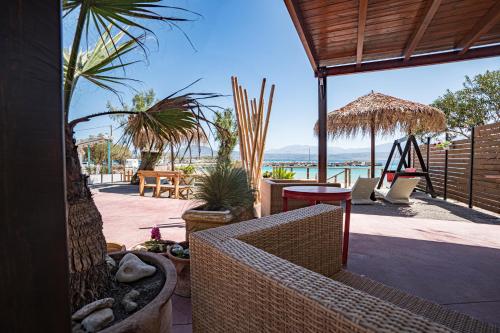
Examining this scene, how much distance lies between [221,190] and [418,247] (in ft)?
7.14

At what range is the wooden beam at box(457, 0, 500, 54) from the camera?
8.99ft

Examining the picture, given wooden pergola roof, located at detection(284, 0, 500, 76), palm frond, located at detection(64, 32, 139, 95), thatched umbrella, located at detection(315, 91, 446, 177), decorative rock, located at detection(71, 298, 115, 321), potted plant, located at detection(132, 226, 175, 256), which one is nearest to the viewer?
decorative rock, located at detection(71, 298, 115, 321)

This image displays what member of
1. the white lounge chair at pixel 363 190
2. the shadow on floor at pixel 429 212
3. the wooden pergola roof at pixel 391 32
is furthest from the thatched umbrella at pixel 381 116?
the wooden pergola roof at pixel 391 32

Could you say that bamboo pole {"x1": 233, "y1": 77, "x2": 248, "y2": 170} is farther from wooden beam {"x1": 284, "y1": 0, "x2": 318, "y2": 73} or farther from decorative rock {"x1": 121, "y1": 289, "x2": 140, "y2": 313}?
decorative rock {"x1": 121, "y1": 289, "x2": 140, "y2": 313}

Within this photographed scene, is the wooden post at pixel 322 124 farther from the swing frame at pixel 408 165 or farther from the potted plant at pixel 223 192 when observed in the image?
the swing frame at pixel 408 165

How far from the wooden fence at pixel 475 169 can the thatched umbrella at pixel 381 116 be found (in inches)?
35.8

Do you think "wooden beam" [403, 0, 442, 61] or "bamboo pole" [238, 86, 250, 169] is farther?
"bamboo pole" [238, 86, 250, 169]

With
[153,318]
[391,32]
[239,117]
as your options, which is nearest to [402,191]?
[391,32]

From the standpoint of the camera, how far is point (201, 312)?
92 centimetres

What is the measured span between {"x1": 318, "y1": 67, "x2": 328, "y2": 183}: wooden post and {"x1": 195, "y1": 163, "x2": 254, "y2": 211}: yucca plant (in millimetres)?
2325

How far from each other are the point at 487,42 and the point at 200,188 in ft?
14.3

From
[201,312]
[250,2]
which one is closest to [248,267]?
[201,312]

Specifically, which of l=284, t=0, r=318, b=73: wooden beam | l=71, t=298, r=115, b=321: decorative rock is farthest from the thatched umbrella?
l=71, t=298, r=115, b=321: decorative rock

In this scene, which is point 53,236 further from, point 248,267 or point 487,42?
point 487,42
